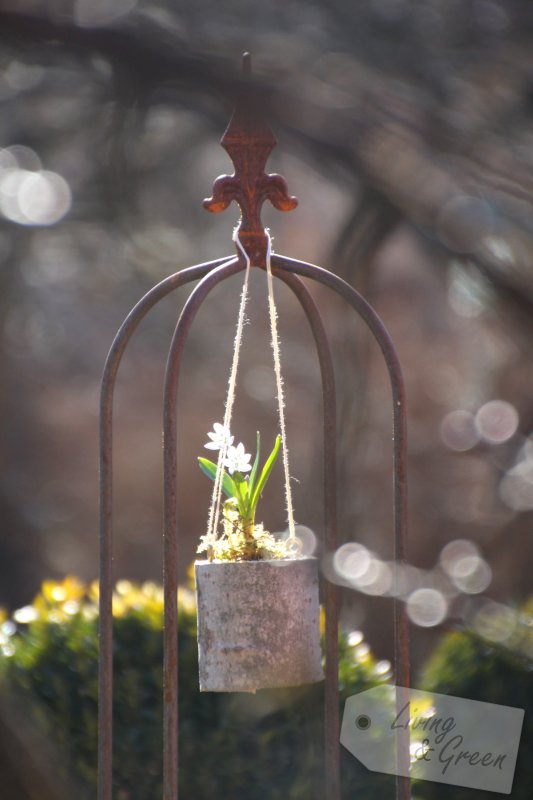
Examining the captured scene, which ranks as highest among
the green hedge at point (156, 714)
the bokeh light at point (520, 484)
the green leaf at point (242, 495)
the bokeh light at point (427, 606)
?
the bokeh light at point (520, 484)

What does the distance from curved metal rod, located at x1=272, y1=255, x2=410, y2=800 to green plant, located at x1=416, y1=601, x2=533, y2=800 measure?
0.91 m

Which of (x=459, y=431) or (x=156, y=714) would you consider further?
(x=459, y=431)

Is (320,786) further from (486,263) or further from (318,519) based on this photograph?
(486,263)

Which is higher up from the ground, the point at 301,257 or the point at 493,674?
the point at 301,257

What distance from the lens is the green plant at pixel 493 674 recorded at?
228 centimetres

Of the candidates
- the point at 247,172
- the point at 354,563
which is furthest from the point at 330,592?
the point at 354,563

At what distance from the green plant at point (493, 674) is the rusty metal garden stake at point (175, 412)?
2.76 ft

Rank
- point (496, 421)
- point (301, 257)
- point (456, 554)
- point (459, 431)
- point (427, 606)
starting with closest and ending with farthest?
point (427, 606), point (496, 421), point (459, 431), point (456, 554), point (301, 257)

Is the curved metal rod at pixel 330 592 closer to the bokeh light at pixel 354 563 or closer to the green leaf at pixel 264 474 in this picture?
the green leaf at pixel 264 474

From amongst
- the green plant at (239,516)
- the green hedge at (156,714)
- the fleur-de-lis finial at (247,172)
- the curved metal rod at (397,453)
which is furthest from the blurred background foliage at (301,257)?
the fleur-de-lis finial at (247,172)

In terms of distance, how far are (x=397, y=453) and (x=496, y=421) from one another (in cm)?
340

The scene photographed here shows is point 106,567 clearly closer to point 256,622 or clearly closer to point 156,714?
point 256,622

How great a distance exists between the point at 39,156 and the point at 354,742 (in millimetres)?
3157

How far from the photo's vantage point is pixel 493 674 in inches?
92.0
